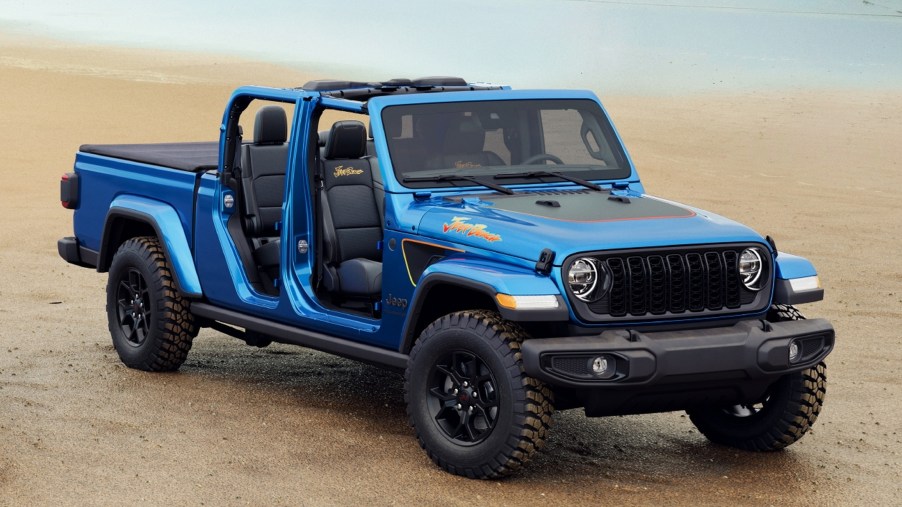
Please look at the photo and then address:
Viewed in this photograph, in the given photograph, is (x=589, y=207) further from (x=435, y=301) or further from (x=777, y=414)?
(x=777, y=414)

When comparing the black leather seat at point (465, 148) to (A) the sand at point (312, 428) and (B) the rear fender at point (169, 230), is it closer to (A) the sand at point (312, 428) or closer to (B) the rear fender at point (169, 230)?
(A) the sand at point (312, 428)

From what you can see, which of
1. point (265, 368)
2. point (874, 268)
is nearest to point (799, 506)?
point (265, 368)

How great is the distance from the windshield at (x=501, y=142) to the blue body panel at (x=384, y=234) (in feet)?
0.20

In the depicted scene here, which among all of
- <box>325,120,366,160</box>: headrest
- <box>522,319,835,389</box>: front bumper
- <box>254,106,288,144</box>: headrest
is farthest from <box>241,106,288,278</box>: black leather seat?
<box>522,319,835,389</box>: front bumper

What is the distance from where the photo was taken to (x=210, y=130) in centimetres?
2552

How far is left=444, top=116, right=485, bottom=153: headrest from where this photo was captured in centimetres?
751

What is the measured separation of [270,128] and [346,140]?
1.10m

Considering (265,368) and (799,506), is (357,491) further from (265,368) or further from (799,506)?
(265,368)

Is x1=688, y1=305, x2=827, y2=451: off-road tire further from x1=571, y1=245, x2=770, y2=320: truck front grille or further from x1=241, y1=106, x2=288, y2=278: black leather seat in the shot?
x1=241, y1=106, x2=288, y2=278: black leather seat

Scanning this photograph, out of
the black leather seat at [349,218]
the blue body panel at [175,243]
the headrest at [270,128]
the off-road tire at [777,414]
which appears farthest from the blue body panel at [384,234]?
the off-road tire at [777,414]

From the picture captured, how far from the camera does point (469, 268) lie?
6.49 m

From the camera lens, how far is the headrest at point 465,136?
7508 millimetres

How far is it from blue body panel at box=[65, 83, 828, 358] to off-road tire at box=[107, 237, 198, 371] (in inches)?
7.0

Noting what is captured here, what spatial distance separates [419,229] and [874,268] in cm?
785
